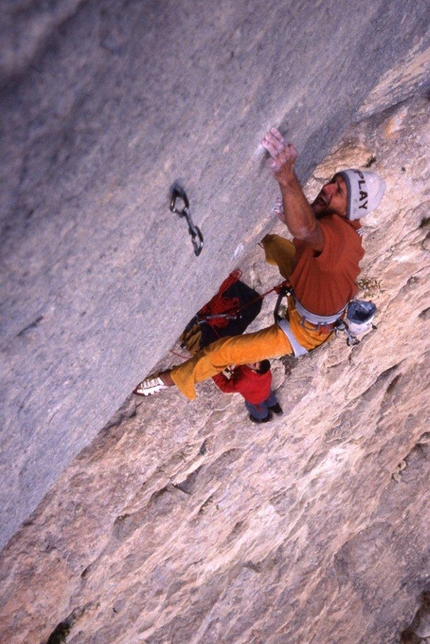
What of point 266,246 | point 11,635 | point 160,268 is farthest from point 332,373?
point 11,635

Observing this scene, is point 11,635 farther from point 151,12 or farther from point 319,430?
point 151,12

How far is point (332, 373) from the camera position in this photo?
493cm

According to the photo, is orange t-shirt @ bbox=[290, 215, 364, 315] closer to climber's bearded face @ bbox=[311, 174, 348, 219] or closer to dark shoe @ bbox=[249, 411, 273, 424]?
climber's bearded face @ bbox=[311, 174, 348, 219]

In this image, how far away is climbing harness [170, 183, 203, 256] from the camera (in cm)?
179

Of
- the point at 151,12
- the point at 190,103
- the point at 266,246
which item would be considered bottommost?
the point at 266,246

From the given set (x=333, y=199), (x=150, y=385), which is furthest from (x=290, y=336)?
(x=150, y=385)

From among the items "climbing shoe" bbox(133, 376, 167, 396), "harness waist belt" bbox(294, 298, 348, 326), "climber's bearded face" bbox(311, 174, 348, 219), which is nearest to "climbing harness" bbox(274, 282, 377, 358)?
"harness waist belt" bbox(294, 298, 348, 326)

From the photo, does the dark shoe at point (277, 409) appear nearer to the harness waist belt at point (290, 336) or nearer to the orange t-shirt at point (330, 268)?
the harness waist belt at point (290, 336)

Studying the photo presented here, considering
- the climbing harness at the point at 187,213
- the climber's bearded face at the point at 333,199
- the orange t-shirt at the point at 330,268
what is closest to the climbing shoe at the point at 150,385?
the orange t-shirt at the point at 330,268

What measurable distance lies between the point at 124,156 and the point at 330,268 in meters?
1.75

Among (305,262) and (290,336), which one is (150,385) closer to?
(290,336)

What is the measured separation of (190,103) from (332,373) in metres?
3.88

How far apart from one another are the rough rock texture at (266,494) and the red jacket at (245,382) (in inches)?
15.3

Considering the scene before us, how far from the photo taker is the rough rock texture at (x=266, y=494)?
3.62m
